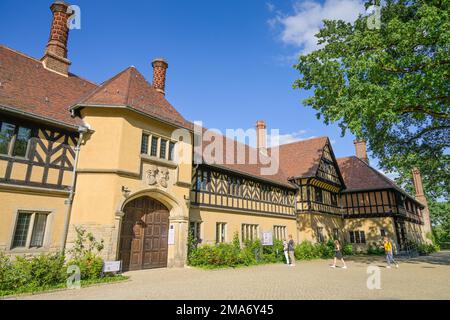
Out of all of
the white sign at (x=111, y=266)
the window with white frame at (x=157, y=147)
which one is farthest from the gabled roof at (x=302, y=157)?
the white sign at (x=111, y=266)

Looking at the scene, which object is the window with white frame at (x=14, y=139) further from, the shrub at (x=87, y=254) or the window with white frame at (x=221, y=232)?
the window with white frame at (x=221, y=232)

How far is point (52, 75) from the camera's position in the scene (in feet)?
47.2

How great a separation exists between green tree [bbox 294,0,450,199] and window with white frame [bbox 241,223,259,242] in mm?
8935

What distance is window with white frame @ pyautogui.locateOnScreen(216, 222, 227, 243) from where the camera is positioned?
18.0m

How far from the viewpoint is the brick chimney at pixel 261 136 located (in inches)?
1144

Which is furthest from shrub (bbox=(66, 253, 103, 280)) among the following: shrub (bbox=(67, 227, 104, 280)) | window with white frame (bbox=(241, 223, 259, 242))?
window with white frame (bbox=(241, 223, 259, 242))

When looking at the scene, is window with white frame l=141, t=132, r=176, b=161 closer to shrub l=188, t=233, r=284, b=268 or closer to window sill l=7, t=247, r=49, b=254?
shrub l=188, t=233, r=284, b=268

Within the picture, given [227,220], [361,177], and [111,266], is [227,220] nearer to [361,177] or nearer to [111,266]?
[111,266]

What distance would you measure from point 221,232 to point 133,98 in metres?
9.88

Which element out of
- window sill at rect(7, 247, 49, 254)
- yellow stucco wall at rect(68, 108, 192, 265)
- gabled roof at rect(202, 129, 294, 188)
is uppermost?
gabled roof at rect(202, 129, 294, 188)

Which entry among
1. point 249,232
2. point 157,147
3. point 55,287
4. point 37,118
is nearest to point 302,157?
point 249,232

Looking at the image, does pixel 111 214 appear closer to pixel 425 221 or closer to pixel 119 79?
pixel 119 79

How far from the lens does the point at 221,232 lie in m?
18.3

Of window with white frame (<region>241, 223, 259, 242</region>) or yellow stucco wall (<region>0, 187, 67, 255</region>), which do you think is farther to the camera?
window with white frame (<region>241, 223, 259, 242</region>)
